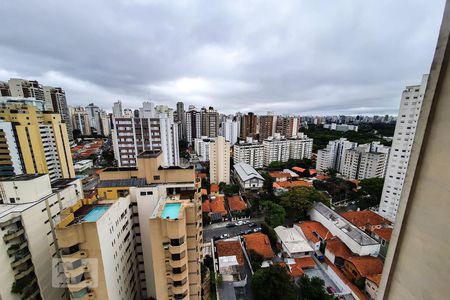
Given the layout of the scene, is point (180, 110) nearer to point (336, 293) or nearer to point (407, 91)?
point (407, 91)

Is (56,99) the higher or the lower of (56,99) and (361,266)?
the higher

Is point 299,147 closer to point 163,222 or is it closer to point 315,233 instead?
point 315,233

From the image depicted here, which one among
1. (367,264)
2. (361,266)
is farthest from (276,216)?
(367,264)

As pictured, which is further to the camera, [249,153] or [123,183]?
[249,153]

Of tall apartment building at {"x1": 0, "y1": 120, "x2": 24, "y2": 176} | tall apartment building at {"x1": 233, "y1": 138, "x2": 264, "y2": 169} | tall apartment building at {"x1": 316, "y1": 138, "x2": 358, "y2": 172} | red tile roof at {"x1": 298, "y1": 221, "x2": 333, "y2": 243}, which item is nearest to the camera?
red tile roof at {"x1": 298, "y1": 221, "x2": 333, "y2": 243}

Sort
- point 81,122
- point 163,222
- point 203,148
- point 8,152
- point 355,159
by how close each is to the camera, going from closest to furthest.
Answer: point 163,222
point 8,152
point 355,159
point 203,148
point 81,122

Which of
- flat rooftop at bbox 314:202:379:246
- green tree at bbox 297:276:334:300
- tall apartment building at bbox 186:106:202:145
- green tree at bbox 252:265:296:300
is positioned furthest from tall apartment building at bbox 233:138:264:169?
green tree at bbox 297:276:334:300

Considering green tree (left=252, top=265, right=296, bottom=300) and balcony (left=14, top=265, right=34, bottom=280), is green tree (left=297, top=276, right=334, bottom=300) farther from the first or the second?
balcony (left=14, top=265, right=34, bottom=280)
